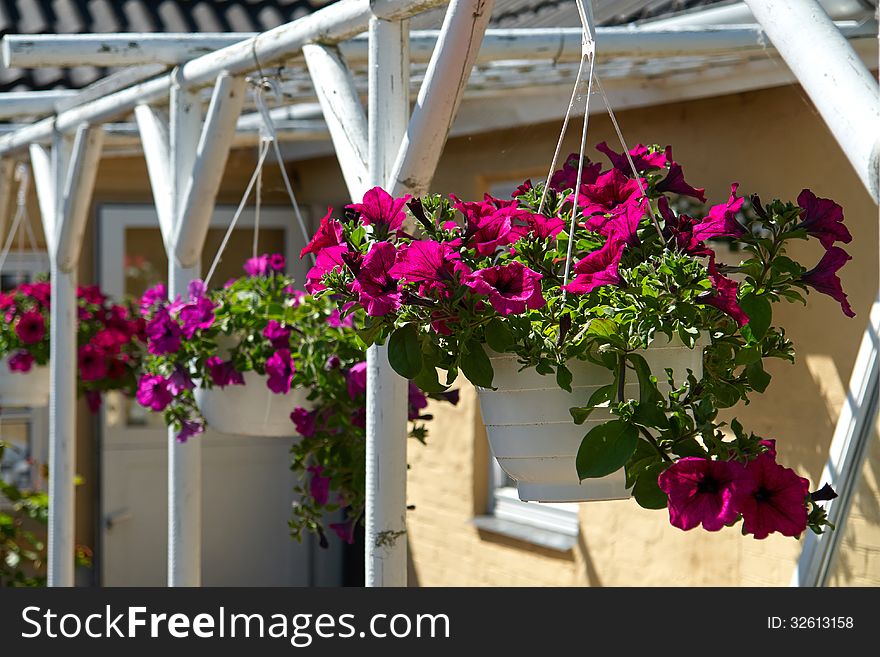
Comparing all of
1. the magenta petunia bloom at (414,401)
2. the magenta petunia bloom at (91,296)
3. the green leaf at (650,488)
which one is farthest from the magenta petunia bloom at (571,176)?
the magenta petunia bloom at (91,296)

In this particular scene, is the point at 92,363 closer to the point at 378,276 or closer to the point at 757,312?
the point at 378,276

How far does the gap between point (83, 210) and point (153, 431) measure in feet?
8.34

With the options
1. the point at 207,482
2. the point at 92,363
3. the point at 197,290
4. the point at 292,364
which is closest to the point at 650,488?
the point at 292,364

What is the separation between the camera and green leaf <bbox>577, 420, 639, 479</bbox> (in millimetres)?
1298

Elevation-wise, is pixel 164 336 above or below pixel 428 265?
above

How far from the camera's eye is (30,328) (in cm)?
402

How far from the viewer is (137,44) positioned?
2777mm

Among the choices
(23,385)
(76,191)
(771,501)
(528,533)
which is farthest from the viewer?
(528,533)

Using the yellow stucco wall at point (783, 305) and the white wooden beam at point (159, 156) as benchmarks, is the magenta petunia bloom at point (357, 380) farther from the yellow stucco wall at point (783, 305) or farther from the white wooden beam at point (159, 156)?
the white wooden beam at point (159, 156)

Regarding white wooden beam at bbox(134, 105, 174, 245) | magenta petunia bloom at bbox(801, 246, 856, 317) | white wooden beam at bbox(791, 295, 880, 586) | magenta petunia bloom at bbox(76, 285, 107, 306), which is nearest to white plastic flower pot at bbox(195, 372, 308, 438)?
white wooden beam at bbox(134, 105, 174, 245)

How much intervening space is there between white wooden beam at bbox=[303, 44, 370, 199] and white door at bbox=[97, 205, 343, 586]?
12.1 feet

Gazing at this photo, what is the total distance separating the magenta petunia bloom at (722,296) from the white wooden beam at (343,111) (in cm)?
85

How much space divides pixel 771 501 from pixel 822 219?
1.03 feet
